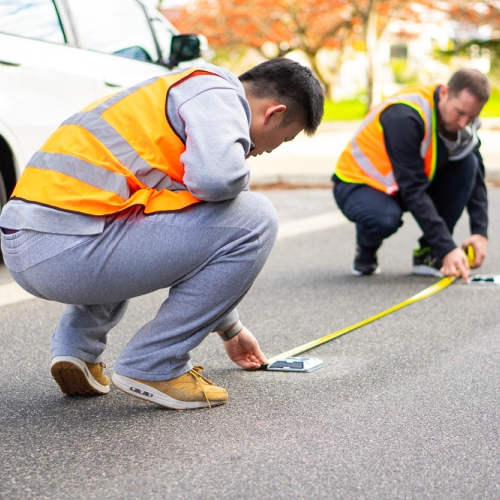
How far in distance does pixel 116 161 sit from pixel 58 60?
2715 millimetres

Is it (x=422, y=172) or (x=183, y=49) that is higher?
(x=183, y=49)

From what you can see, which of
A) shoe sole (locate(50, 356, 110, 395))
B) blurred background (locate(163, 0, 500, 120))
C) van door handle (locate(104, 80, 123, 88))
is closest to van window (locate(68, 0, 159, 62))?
van door handle (locate(104, 80, 123, 88))

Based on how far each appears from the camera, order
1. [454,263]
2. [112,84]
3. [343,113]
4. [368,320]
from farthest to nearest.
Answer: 1. [343,113]
2. [112,84]
3. [454,263]
4. [368,320]

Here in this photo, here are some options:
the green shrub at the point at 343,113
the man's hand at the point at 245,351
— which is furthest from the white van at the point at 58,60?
the green shrub at the point at 343,113

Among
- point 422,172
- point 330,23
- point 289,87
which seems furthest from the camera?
point 330,23

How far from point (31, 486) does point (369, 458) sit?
3.08 ft

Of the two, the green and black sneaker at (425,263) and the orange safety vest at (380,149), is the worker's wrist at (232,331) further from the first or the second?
the green and black sneaker at (425,263)

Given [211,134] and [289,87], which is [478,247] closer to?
[289,87]

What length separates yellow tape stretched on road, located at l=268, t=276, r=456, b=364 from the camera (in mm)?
3563

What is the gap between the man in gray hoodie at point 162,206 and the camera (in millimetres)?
2508

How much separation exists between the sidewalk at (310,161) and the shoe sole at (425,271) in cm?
378

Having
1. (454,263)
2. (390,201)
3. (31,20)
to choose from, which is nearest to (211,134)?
(454,263)

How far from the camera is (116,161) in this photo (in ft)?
8.38

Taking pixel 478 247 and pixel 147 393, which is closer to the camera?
pixel 147 393
